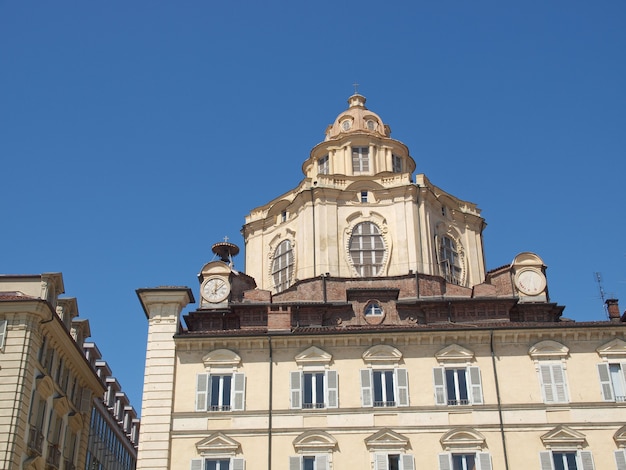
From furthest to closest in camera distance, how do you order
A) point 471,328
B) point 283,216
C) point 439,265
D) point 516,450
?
1. point 283,216
2. point 439,265
3. point 471,328
4. point 516,450

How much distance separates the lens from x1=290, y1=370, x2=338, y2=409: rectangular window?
40031 millimetres

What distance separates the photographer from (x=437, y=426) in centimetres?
3928

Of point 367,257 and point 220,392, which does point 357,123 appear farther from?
point 220,392

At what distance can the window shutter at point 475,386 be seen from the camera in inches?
1574

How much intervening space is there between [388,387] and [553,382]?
25.8 ft

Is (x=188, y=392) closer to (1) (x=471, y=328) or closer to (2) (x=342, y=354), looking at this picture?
(2) (x=342, y=354)

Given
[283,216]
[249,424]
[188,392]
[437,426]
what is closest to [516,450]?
[437,426]

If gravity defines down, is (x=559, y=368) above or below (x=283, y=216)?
below

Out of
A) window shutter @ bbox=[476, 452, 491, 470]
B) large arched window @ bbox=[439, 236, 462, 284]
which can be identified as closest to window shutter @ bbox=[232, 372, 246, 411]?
window shutter @ bbox=[476, 452, 491, 470]

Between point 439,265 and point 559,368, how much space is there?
1879 centimetres

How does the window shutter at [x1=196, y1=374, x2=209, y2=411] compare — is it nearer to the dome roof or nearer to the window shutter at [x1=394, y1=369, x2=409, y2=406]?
the window shutter at [x1=394, y1=369, x2=409, y2=406]

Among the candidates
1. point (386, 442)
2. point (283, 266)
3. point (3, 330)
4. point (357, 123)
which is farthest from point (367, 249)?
point (3, 330)

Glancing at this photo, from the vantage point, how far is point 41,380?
40.2m

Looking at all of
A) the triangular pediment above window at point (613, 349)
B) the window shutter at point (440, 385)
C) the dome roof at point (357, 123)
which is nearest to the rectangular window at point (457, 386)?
the window shutter at point (440, 385)
